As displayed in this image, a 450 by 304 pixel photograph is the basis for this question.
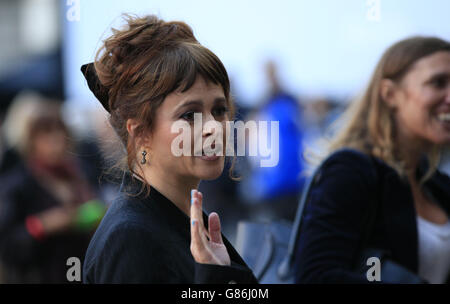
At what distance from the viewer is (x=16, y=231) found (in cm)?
288

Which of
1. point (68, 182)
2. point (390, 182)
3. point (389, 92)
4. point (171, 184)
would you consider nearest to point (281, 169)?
point (68, 182)

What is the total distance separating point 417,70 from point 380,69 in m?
0.14

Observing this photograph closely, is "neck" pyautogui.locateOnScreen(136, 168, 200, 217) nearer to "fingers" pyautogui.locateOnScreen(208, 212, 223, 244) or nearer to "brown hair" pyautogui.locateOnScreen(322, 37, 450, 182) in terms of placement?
"fingers" pyautogui.locateOnScreen(208, 212, 223, 244)

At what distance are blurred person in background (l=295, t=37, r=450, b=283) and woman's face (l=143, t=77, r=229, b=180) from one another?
697mm

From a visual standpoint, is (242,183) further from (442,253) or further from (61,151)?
(442,253)

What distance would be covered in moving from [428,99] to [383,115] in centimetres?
18

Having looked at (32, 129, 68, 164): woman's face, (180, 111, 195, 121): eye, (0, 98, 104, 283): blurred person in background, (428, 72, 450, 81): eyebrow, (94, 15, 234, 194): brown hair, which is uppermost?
(94, 15, 234, 194): brown hair

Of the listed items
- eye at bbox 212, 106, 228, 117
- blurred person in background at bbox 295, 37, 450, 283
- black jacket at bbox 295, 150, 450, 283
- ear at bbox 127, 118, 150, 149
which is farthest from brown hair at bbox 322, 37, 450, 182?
ear at bbox 127, 118, 150, 149

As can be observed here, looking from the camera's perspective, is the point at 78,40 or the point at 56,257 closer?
the point at 78,40

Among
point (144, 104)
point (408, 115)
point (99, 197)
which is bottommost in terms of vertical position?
point (99, 197)

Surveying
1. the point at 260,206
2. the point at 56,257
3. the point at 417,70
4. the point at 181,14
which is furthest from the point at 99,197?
the point at 417,70

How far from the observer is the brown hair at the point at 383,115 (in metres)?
2.15

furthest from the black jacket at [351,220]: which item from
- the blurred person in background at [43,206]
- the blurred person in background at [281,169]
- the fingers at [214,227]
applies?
the blurred person in background at [281,169]

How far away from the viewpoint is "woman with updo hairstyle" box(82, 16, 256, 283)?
123cm
